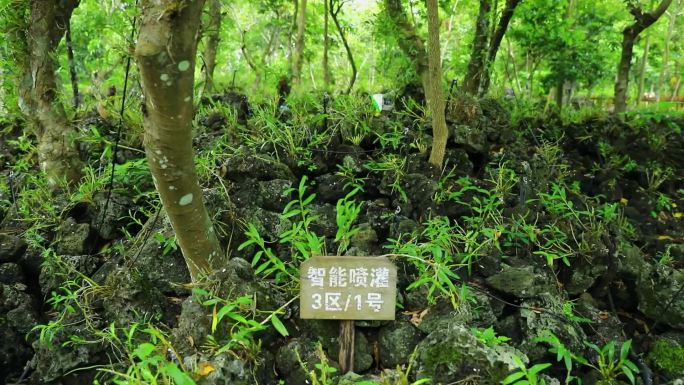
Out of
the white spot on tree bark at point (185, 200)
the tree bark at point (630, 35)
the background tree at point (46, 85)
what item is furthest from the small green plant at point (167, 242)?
the tree bark at point (630, 35)

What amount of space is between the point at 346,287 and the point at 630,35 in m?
6.87

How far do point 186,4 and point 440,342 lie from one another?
2.29m

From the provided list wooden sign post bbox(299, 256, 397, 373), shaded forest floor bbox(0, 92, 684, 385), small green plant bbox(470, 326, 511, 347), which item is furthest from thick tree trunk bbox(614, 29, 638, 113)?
wooden sign post bbox(299, 256, 397, 373)

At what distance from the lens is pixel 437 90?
4.22 m

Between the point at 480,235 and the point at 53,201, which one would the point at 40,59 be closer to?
the point at 53,201

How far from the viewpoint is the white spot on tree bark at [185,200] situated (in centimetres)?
279

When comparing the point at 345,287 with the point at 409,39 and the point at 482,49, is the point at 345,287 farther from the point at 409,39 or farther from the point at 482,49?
the point at 482,49

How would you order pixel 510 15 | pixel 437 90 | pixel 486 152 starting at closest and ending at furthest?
1. pixel 437 90
2. pixel 486 152
3. pixel 510 15

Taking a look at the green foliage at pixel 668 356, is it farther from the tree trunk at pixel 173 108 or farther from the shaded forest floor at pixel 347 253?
the tree trunk at pixel 173 108

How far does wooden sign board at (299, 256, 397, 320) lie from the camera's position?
9.48 feet

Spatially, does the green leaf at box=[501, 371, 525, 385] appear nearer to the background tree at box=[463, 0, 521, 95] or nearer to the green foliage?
→ the green foliage

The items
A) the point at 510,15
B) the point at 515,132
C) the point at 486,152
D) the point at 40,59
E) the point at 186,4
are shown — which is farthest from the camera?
the point at 510,15

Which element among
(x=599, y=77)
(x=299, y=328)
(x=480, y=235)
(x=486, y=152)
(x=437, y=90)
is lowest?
(x=299, y=328)

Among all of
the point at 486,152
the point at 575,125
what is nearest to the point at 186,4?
the point at 486,152
